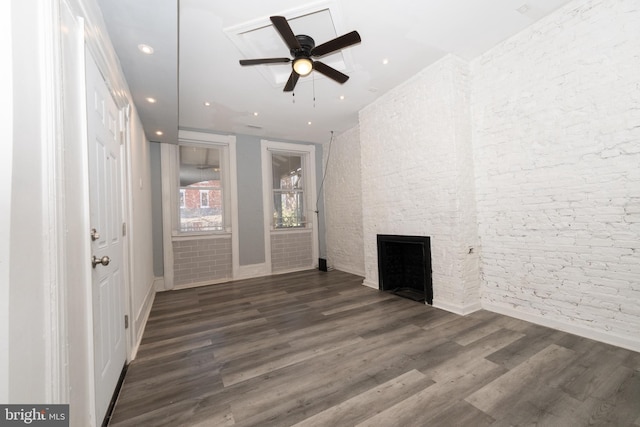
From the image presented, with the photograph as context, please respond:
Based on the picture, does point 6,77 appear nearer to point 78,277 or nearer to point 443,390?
point 78,277

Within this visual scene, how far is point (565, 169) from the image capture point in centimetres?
243

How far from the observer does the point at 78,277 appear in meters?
1.27

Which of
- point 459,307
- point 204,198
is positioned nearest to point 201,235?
point 204,198

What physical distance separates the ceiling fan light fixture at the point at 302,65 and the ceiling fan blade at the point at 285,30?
13 centimetres

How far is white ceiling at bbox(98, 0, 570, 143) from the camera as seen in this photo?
2084 mm

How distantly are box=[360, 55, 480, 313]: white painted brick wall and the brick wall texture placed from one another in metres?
0.02

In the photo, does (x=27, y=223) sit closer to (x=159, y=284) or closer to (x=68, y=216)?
(x=68, y=216)

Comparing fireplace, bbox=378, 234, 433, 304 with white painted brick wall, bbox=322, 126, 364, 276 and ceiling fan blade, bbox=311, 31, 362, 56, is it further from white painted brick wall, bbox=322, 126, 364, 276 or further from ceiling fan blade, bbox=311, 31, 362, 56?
ceiling fan blade, bbox=311, 31, 362, 56

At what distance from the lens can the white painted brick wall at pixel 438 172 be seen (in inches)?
119

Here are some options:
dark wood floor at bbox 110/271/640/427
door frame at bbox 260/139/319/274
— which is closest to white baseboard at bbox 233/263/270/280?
door frame at bbox 260/139/319/274

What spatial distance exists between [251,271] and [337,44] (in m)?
4.47

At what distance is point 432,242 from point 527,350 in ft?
4.74

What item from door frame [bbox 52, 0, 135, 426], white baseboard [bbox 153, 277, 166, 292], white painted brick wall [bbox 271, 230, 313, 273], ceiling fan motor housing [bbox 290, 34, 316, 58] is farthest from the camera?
white painted brick wall [bbox 271, 230, 313, 273]

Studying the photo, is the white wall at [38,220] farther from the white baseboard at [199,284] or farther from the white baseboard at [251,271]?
the white baseboard at [251,271]
